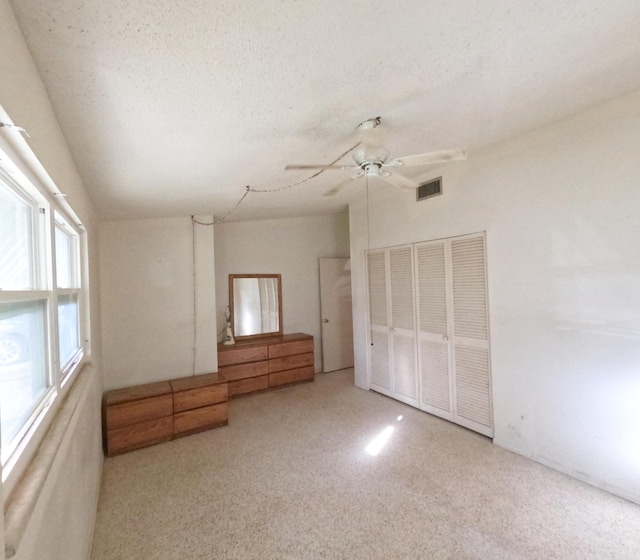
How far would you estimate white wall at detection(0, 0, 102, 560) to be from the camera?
793mm

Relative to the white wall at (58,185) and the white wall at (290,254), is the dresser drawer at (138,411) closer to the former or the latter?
the white wall at (58,185)

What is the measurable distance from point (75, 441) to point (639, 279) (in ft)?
Answer: 10.6

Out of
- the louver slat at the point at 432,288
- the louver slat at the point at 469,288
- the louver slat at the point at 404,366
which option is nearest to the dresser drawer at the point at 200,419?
the louver slat at the point at 404,366

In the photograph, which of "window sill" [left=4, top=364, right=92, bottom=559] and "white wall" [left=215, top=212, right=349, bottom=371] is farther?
"white wall" [left=215, top=212, right=349, bottom=371]

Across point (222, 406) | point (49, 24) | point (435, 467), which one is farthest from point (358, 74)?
point (222, 406)

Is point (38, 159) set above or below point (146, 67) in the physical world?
below

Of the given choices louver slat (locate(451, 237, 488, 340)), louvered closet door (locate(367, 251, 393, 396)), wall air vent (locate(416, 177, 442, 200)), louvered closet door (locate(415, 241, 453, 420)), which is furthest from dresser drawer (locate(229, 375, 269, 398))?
wall air vent (locate(416, 177, 442, 200))

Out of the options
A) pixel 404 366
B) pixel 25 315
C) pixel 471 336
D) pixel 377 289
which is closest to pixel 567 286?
pixel 471 336

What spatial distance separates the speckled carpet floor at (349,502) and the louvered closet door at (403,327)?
1.91ft

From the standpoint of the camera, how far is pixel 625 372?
6.53 ft

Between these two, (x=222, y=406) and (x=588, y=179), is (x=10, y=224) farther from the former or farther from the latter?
(x=588, y=179)

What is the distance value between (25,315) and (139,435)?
7.25 feet

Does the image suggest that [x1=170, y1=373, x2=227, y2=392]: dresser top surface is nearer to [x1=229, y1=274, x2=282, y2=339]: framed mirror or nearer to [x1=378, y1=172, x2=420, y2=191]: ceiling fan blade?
[x1=229, y1=274, x2=282, y2=339]: framed mirror

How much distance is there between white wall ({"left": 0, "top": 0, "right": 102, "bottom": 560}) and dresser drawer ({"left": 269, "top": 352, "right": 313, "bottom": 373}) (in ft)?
8.57
